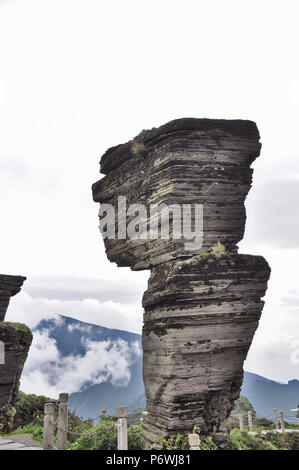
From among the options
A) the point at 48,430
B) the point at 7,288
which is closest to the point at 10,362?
the point at 7,288

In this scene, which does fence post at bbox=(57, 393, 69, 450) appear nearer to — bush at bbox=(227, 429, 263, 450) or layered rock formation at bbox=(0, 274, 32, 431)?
bush at bbox=(227, 429, 263, 450)

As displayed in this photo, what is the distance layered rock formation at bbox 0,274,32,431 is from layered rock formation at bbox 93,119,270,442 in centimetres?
1344

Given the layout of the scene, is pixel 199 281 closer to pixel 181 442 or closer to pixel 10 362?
pixel 181 442

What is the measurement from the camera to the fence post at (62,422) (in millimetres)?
11945

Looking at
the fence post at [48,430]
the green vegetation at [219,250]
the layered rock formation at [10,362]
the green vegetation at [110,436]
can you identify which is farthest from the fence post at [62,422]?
the layered rock formation at [10,362]

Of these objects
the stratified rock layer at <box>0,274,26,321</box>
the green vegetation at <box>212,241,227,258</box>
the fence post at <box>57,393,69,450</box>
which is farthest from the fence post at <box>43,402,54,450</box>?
the stratified rock layer at <box>0,274,26,321</box>

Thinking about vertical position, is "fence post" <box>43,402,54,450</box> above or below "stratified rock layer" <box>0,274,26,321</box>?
below

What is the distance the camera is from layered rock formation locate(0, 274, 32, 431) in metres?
24.1

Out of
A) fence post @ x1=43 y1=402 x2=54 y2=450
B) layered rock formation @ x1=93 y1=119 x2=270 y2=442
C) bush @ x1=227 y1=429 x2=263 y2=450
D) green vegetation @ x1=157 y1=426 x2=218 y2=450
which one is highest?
layered rock formation @ x1=93 y1=119 x2=270 y2=442

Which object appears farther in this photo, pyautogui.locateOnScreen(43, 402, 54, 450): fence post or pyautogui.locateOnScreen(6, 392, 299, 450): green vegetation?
pyautogui.locateOnScreen(6, 392, 299, 450): green vegetation

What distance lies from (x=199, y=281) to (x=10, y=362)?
16.3 meters

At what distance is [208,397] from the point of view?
13117mm
